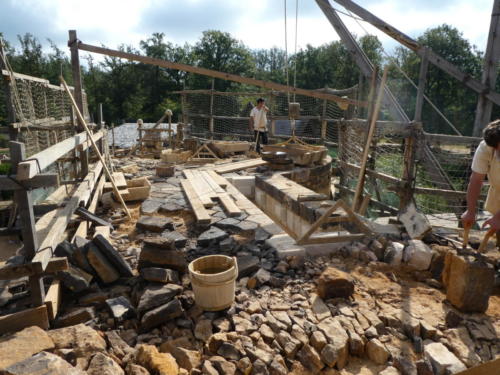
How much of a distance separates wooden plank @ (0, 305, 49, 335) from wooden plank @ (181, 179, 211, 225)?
250cm

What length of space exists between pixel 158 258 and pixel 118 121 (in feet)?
118

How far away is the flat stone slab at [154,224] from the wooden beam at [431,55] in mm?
5385

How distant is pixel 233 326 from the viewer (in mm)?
2793

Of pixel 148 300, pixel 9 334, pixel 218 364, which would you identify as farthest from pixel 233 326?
pixel 9 334

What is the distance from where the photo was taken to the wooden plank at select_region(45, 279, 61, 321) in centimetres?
270

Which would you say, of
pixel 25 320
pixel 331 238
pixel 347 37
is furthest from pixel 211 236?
pixel 347 37

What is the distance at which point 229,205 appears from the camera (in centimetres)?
564

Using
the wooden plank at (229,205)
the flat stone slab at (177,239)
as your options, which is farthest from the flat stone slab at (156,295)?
the wooden plank at (229,205)

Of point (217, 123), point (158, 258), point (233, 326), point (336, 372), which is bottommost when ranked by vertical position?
point (336, 372)

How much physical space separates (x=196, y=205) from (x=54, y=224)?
2.32 metres

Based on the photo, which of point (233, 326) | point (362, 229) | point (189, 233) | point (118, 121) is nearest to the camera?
point (233, 326)

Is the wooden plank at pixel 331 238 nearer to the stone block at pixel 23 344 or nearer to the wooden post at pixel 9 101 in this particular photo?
the stone block at pixel 23 344

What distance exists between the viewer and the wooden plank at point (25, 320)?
8.21 feet

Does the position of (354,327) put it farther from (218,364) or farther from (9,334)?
(9,334)
